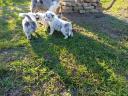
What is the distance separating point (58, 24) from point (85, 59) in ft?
5.01

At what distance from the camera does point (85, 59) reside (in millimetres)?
7559

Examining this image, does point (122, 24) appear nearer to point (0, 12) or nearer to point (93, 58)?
point (93, 58)

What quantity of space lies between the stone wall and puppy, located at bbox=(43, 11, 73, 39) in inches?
86.7

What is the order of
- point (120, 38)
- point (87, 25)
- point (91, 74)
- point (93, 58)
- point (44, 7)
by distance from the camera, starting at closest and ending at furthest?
point (91, 74), point (93, 58), point (120, 38), point (87, 25), point (44, 7)

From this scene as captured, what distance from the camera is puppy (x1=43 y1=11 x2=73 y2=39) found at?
8.54 metres

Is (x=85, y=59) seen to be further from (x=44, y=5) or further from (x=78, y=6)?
(x=78, y=6)

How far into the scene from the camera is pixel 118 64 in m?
7.43

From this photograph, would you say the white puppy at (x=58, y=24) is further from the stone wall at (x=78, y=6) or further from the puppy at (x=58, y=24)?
the stone wall at (x=78, y=6)

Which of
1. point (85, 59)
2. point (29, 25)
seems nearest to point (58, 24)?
point (29, 25)

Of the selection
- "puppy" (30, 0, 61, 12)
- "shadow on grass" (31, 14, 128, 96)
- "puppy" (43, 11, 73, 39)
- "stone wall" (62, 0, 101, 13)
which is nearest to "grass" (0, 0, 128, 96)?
"shadow on grass" (31, 14, 128, 96)

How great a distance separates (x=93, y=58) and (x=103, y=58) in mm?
226

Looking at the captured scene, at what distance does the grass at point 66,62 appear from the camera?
661 cm

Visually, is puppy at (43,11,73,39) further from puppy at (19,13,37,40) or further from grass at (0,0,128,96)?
puppy at (19,13,37,40)

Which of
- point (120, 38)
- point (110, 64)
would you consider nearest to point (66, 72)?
point (110, 64)
